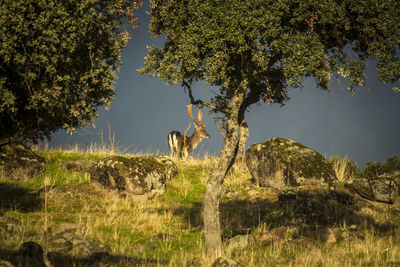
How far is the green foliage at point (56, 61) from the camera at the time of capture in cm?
1148

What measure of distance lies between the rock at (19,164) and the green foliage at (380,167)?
2041 centimetres

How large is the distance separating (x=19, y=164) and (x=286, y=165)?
1530 cm

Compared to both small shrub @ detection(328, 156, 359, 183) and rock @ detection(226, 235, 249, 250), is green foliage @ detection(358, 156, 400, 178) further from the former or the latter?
rock @ detection(226, 235, 249, 250)

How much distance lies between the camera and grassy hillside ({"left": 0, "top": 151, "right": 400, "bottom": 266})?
1070cm

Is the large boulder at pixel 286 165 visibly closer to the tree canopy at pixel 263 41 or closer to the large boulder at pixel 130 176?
the large boulder at pixel 130 176

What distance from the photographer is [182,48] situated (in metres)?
10.9

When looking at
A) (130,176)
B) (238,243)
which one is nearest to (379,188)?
(238,243)

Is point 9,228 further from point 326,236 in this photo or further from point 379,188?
point 379,188

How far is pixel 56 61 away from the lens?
39.1ft

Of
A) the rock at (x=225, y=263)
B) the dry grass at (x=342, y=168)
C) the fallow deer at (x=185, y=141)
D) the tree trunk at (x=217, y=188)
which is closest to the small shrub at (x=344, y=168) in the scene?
the dry grass at (x=342, y=168)

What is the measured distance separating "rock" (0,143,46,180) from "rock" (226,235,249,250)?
43.4 feet

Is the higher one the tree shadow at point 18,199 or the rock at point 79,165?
the rock at point 79,165

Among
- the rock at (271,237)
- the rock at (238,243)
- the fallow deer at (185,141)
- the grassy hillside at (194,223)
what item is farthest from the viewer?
the fallow deer at (185,141)

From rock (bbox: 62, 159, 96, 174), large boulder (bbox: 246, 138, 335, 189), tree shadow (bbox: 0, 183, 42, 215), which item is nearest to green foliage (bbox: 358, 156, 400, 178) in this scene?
large boulder (bbox: 246, 138, 335, 189)
